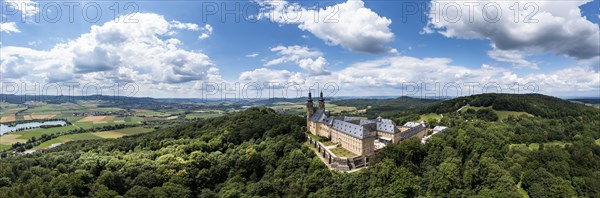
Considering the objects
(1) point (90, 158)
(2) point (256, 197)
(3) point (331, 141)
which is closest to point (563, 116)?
(3) point (331, 141)

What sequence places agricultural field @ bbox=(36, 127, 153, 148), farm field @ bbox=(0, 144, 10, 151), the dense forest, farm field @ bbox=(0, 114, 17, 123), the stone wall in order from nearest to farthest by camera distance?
the dense forest → the stone wall → farm field @ bbox=(0, 144, 10, 151) → agricultural field @ bbox=(36, 127, 153, 148) → farm field @ bbox=(0, 114, 17, 123)

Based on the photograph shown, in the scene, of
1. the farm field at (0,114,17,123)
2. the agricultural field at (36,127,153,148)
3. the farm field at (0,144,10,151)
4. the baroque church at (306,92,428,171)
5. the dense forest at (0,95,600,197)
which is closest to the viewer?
the dense forest at (0,95,600,197)

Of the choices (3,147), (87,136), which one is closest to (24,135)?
(3,147)

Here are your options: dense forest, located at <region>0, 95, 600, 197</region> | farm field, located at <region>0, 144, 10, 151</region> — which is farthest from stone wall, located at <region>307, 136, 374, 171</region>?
farm field, located at <region>0, 144, 10, 151</region>

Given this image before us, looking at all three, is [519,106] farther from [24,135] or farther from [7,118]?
[7,118]

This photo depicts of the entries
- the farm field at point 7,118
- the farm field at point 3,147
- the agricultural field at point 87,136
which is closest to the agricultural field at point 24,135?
the farm field at point 3,147

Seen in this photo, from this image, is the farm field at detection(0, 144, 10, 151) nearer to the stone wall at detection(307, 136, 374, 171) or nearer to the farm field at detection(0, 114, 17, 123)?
the farm field at detection(0, 114, 17, 123)

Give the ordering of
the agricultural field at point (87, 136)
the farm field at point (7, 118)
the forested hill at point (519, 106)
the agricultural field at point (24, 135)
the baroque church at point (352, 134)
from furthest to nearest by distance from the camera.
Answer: the farm field at point (7, 118)
the forested hill at point (519, 106)
the agricultural field at point (24, 135)
the agricultural field at point (87, 136)
the baroque church at point (352, 134)

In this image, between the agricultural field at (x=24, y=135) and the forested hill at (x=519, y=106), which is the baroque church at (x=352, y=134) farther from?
the agricultural field at (x=24, y=135)

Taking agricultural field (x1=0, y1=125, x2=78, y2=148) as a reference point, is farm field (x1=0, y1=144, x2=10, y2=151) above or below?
below
